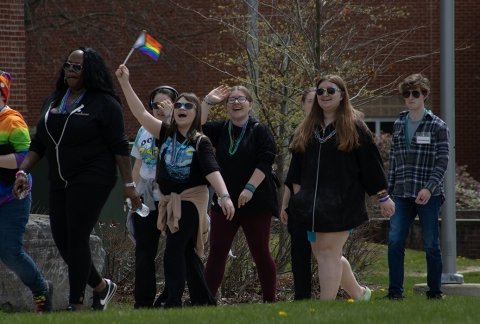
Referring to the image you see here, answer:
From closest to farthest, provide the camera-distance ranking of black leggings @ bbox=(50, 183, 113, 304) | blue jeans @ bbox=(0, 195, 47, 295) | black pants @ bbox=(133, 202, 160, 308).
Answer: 1. black leggings @ bbox=(50, 183, 113, 304)
2. blue jeans @ bbox=(0, 195, 47, 295)
3. black pants @ bbox=(133, 202, 160, 308)

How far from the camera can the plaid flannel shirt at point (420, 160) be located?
9586 mm

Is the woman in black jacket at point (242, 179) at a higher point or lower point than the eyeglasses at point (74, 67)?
lower

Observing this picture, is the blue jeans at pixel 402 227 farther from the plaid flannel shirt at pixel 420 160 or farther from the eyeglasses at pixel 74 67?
the eyeglasses at pixel 74 67

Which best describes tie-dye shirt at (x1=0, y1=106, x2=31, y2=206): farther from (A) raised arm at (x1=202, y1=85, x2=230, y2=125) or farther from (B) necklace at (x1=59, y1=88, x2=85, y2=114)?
(A) raised arm at (x1=202, y1=85, x2=230, y2=125)

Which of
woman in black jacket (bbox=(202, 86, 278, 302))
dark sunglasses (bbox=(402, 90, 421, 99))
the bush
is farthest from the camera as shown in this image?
the bush

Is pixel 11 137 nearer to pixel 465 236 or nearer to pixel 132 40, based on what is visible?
pixel 465 236

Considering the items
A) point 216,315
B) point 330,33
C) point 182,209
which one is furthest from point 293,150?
point 330,33

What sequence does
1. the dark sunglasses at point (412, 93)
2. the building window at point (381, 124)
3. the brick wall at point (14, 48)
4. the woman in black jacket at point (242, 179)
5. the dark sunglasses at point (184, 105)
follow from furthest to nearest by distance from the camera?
1. the building window at point (381, 124)
2. the brick wall at point (14, 48)
3. the dark sunglasses at point (412, 93)
4. the woman in black jacket at point (242, 179)
5. the dark sunglasses at point (184, 105)

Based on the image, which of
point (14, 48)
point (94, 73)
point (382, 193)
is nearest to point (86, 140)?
point (94, 73)

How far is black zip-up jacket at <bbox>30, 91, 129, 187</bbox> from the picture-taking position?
823 cm

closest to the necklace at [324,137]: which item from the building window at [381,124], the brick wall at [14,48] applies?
the brick wall at [14,48]

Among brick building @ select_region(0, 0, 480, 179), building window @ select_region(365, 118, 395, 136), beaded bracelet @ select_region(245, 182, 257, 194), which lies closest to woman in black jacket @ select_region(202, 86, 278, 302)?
beaded bracelet @ select_region(245, 182, 257, 194)

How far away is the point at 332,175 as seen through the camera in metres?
8.52

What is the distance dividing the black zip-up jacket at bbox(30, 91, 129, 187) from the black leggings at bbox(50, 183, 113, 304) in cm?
8
